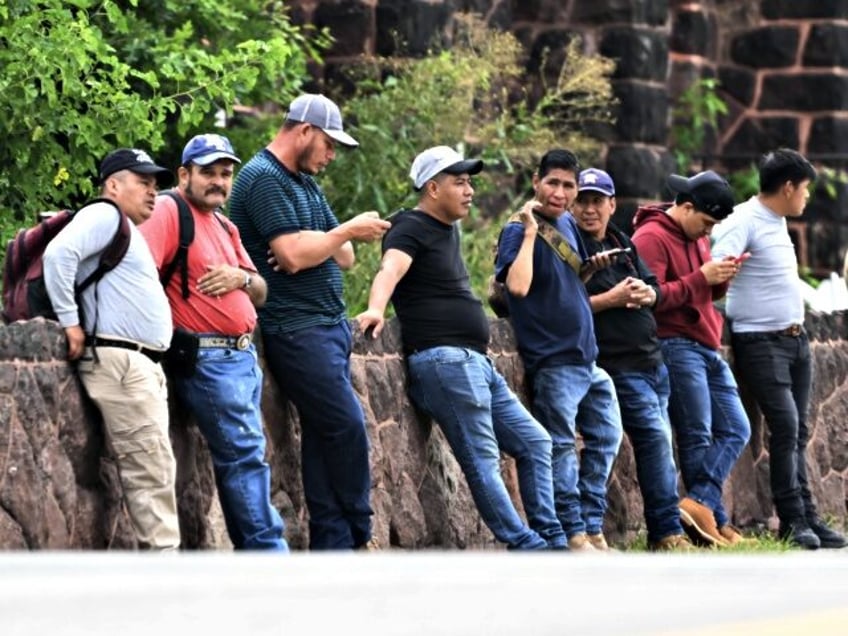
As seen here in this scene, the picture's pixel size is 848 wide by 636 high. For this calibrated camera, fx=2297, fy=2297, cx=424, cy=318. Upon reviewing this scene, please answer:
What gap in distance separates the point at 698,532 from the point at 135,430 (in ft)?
13.0

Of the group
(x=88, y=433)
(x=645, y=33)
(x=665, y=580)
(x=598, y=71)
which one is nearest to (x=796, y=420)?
(x=88, y=433)

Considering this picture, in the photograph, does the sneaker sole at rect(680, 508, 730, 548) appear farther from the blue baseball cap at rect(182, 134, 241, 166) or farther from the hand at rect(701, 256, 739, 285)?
the blue baseball cap at rect(182, 134, 241, 166)

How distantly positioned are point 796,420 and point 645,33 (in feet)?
24.3

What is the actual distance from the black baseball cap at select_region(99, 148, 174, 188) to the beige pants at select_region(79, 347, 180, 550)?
606 millimetres

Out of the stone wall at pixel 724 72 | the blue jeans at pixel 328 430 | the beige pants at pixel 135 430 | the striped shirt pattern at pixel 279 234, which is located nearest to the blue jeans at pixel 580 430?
the blue jeans at pixel 328 430

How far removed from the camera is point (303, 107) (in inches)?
308

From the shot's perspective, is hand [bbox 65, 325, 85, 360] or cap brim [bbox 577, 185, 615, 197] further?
cap brim [bbox 577, 185, 615, 197]

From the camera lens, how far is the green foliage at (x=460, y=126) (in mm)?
13492

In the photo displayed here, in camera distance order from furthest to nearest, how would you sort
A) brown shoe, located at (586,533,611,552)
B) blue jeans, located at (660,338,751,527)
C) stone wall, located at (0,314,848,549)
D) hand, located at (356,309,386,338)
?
blue jeans, located at (660,338,751,527)
brown shoe, located at (586,533,611,552)
hand, located at (356,309,386,338)
stone wall, located at (0,314,848,549)

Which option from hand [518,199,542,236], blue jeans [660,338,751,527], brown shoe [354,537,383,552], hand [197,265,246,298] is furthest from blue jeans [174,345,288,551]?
blue jeans [660,338,751,527]

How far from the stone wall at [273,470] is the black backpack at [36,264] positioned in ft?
0.61

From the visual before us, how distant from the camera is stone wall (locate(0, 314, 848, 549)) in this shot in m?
6.77

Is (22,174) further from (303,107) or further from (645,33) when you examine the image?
(645,33)

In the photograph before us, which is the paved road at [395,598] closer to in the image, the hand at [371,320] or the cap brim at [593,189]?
the hand at [371,320]
